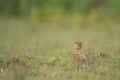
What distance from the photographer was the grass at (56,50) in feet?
19.6

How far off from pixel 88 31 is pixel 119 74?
527 cm

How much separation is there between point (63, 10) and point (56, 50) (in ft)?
14.4

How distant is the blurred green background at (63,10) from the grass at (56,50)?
454mm

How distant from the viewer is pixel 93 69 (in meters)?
6.13

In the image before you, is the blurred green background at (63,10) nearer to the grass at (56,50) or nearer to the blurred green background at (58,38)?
the blurred green background at (58,38)

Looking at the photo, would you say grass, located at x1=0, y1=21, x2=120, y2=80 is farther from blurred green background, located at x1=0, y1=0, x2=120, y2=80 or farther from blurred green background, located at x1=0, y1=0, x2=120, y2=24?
blurred green background, located at x1=0, y1=0, x2=120, y2=24

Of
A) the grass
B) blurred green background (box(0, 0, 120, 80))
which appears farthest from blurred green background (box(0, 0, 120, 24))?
the grass

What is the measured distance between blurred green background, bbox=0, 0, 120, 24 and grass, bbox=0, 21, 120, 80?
1.49 feet

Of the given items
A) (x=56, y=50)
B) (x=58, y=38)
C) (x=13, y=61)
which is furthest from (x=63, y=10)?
(x=13, y=61)

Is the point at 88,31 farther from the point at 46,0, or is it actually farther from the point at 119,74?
the point at 119,74

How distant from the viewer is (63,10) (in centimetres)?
1269

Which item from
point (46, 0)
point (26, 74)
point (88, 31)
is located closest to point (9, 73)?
point (26, 74)

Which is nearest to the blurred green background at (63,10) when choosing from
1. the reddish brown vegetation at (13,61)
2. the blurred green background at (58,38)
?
the blurred green background at (58,38)

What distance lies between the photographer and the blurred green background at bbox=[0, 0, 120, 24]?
12.2 metres
